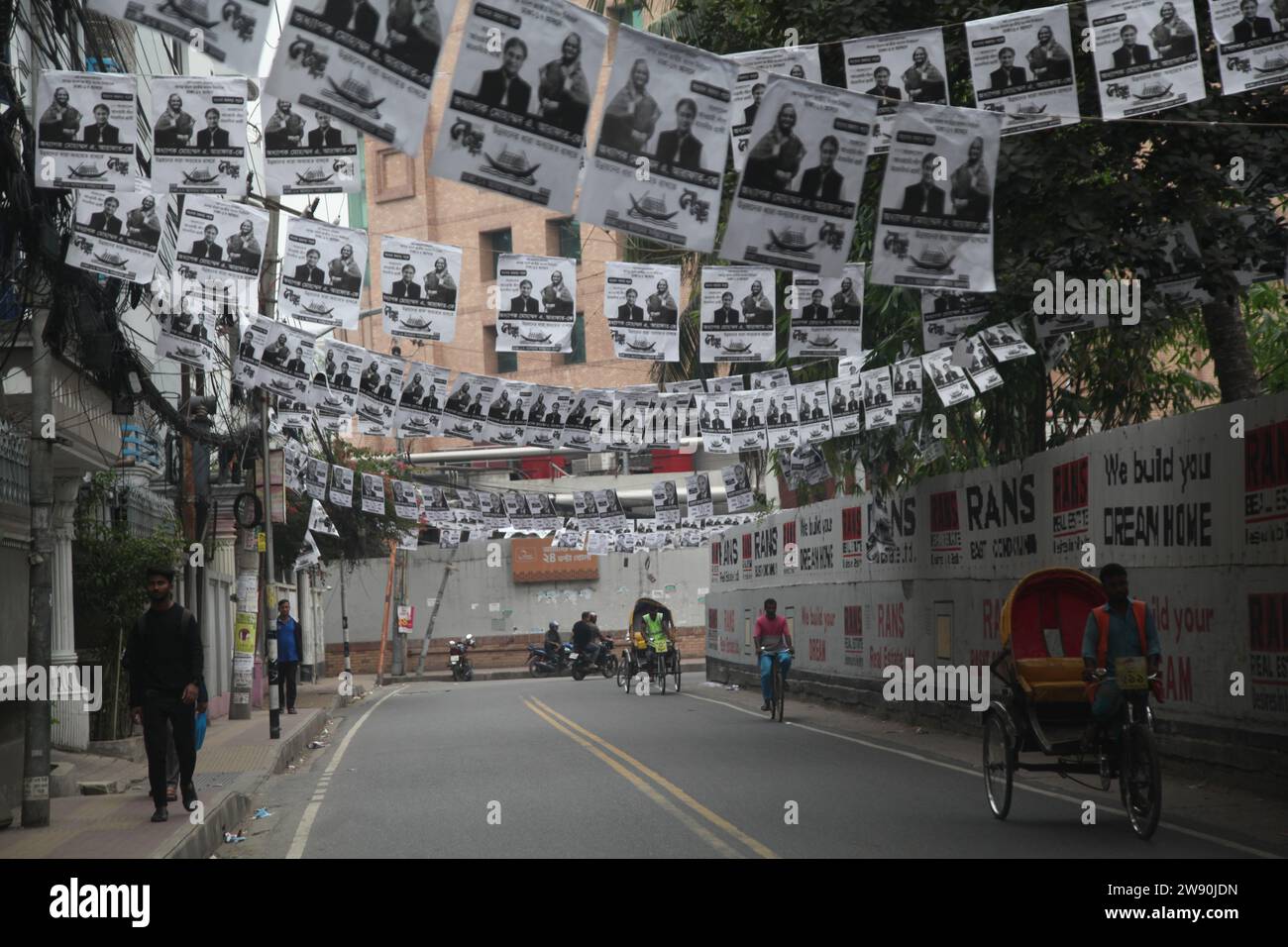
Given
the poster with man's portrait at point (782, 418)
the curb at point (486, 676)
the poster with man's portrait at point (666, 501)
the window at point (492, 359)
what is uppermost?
the window at point (492, 359)

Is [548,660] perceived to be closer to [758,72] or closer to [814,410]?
[814,410]

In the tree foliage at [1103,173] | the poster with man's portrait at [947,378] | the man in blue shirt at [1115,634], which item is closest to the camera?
the man in blue shirt at [1115,634]

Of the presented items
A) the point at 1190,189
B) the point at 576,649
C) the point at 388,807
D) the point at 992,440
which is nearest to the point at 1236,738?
the point at 1190,189

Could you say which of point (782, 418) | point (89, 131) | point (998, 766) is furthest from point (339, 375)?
point (998, 766)

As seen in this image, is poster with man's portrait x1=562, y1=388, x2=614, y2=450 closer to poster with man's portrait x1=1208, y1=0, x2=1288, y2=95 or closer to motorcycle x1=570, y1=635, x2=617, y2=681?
poster with man's portrait x1=1208, y1=0, x2=1288, y2=95

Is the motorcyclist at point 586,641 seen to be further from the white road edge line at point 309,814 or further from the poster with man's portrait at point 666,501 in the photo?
the white road edge line at point 309,814

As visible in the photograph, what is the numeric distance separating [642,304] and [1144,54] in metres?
5.92

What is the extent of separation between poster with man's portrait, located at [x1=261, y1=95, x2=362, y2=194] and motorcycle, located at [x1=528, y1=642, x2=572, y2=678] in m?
37.4

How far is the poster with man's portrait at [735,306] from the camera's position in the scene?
51.0 ft

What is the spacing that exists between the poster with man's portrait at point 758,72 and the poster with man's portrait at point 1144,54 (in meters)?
1.99

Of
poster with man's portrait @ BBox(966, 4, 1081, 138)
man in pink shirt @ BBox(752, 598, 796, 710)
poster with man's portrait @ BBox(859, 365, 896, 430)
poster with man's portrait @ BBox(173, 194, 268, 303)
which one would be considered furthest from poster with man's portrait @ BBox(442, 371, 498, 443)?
poster with man's portrait @ BBox(966, 4, 1081, 138)

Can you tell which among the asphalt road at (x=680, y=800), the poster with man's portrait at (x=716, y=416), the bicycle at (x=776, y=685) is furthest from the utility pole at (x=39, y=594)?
the bicycle at (x=776, y=685)

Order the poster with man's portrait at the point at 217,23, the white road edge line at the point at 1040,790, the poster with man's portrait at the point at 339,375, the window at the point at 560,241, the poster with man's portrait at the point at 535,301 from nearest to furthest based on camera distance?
the poster with man's portrait at the point at 217,23 → the white road edge line at the point at 1040,790 → the poster with man's portrait at the point at 535,301 → the poster with man's portrait at the point at 339,375 → the window at the point at 560,241

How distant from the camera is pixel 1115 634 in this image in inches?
444
